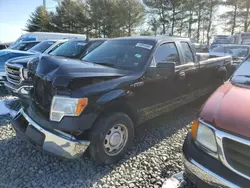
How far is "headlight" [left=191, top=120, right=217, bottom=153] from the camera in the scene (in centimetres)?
208

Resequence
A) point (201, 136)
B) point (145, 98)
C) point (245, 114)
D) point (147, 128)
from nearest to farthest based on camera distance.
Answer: point (245, 114), point (201, 136), point (145, 98), point (147, 128)

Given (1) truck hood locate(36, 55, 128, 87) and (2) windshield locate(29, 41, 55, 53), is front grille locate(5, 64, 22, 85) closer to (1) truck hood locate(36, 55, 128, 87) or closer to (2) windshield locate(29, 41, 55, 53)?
(1) truck hood locate(36, 55, 128, 87)

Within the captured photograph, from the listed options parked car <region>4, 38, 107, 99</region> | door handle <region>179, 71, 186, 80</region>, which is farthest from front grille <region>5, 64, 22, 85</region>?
door handle <region>179, 71, 186, 80</region>

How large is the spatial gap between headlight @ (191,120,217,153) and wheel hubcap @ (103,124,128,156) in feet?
3.75

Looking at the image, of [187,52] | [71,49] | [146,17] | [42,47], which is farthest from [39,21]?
[187,52]

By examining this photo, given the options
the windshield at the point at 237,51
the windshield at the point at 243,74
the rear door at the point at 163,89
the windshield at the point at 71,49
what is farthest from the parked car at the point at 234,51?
the windshield at the point at 243,74

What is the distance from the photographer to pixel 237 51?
11391 millimetres

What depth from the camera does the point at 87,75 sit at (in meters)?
2.88

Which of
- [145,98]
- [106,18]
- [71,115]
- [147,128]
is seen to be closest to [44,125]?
[71,115]

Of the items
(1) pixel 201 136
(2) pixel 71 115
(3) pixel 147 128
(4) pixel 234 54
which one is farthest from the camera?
(4) pixel 234 54

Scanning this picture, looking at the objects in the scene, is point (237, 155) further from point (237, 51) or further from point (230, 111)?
point (237, 51)

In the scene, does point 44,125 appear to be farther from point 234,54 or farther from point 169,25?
point 169,25

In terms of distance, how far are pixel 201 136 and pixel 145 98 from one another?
1432 millimetres

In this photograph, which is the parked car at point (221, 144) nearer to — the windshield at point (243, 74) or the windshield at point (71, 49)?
the windshield at point (243, 74)
